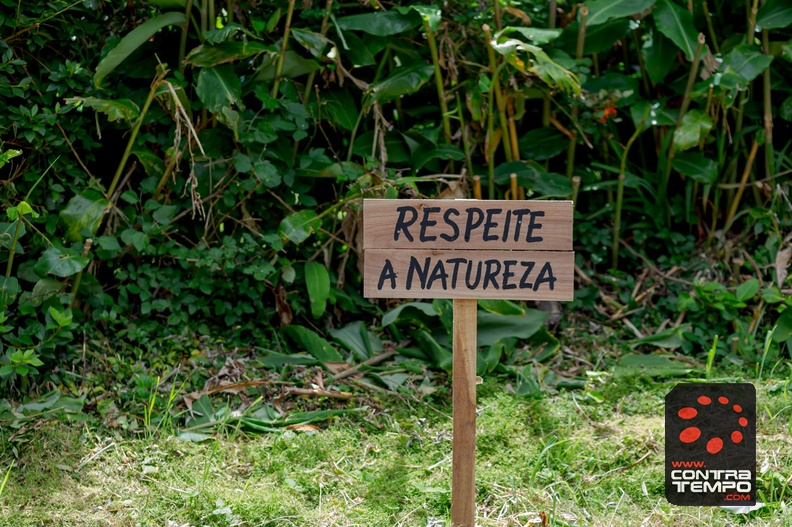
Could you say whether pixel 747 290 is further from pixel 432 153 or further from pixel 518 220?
pixel 518 220

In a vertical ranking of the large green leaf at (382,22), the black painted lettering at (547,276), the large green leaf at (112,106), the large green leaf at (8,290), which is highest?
the large green leaf at (382,22)

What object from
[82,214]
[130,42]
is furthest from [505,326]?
[130,42]

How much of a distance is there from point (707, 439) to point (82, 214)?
7.51 ft

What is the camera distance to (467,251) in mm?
2193

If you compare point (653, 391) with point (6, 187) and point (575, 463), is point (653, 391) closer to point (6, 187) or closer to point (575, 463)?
point (575, 463)

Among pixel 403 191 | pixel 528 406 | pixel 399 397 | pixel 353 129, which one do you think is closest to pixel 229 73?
pixel 353 129

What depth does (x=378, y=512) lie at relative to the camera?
244 centimetres

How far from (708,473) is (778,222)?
200cm

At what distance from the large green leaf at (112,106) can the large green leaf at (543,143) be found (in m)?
1.78

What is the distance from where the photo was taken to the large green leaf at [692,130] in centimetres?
362

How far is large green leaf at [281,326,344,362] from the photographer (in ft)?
11.1

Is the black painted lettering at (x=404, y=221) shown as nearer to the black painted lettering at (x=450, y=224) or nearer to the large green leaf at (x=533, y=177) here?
the black painted lettering at (x=450, y=224)

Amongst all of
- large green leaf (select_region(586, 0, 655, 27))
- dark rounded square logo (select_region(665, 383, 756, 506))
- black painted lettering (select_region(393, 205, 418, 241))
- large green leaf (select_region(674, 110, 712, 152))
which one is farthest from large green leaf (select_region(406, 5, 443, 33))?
dark rounded square logo (select_region(665, 383, 756, 506))

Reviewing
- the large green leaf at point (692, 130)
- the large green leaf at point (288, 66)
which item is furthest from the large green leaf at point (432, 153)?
the large green leaf at point (692, 130)
